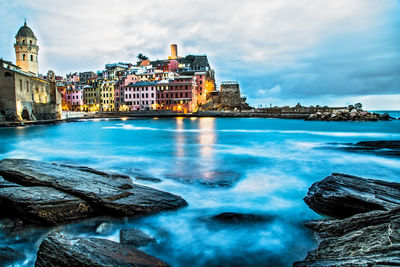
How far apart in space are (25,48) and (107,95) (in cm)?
2556

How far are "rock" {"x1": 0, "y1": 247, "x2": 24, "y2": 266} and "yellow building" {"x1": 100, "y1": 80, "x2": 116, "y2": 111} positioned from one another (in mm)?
82428

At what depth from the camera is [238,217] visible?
5.90 metres

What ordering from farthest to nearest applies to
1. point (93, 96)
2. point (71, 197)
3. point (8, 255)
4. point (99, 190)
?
point (93, 96) → point (99, 190) → point (71, 197) → point (8, 255)

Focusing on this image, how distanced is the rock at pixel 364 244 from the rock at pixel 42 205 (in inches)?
180

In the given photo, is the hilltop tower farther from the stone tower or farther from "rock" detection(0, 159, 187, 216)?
"rock" detection(0, 159, 187, 216)

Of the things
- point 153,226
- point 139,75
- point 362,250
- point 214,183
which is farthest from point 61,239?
point 139,75

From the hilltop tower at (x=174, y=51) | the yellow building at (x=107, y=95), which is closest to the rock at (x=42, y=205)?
the yellow building at (x=107, y=95)

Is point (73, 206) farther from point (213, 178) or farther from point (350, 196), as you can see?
point (350, 196)

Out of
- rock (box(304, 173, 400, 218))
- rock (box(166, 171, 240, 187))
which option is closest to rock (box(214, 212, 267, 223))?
rock (box(304, 173, 400, 218))

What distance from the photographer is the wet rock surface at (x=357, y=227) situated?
10.2 ft

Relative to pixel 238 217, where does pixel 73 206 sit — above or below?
above

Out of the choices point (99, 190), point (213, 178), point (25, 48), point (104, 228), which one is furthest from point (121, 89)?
point (104, 228)

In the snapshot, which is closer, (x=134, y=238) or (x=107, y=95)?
(x=134, y=238)

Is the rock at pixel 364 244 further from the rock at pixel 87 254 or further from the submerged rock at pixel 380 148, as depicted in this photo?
the submerged rock at pixel 380 148
